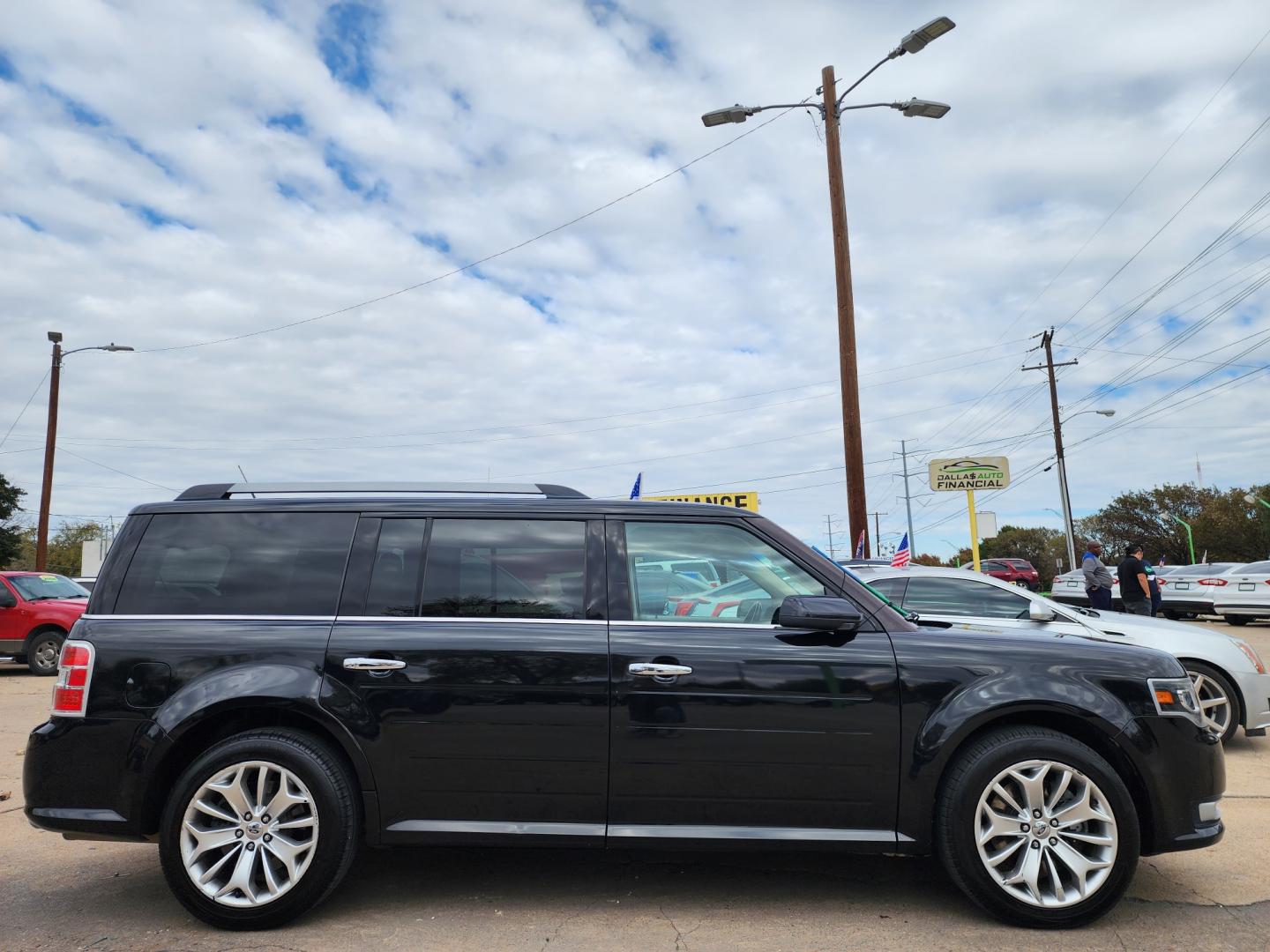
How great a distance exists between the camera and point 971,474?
62.7 feet

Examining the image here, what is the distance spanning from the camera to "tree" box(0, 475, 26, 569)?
51406 mm

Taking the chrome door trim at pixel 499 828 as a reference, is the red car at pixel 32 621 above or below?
above

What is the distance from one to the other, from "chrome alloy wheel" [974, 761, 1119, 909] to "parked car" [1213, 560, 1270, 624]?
20026 millimetres

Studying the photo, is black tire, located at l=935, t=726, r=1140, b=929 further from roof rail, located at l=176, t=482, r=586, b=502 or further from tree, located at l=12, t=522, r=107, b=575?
tree, located at l=12, t=522, r=107, b=575

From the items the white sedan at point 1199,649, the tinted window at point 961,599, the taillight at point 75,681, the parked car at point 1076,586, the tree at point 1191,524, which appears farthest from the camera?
the tree at point 1191,524

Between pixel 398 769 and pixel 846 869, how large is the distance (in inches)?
87.1

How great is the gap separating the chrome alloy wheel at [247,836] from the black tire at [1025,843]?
2.55m

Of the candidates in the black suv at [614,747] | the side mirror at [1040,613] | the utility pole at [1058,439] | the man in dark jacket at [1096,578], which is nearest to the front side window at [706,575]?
the black suv at [614,747]

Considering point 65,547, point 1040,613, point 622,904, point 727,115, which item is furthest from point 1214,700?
point 65,547

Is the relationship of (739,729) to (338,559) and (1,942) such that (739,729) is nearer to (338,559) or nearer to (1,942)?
(338,559)

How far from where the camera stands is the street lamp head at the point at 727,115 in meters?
13.7

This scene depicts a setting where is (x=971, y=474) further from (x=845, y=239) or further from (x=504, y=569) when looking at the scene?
(x=504, y=569)

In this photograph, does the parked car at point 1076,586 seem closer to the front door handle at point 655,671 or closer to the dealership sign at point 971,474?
the dealership sign at point 971,474

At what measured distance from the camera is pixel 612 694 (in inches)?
150
